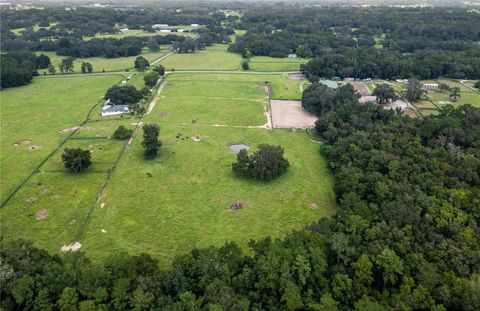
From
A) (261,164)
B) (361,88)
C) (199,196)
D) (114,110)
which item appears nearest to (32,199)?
(199,196)

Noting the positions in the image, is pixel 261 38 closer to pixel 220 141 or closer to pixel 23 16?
pixel 220 141

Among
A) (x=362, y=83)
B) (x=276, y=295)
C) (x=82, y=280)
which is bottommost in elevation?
(x=362, y=83)

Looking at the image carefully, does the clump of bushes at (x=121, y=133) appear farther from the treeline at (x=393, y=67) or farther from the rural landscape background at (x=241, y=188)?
the treeline at (x=393, y=67)

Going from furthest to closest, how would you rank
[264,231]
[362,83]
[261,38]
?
[261,38]
[362,83]
[264,231]

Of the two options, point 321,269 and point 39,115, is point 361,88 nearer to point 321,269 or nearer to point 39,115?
point 321,269

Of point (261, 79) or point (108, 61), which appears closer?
point (261, 79)

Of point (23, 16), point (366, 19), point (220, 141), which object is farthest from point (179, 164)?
point (23, 16)
